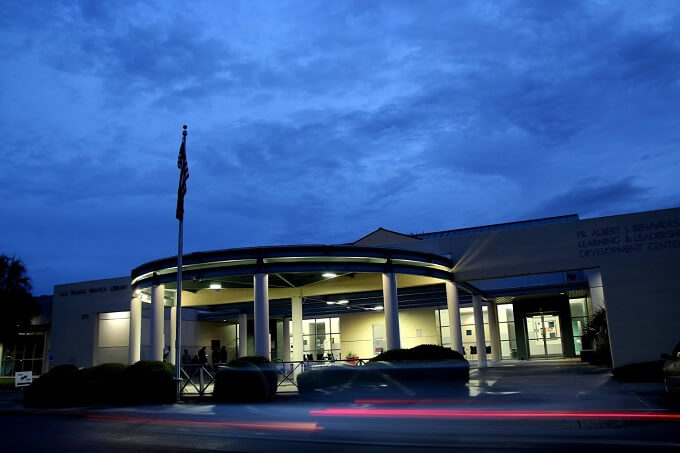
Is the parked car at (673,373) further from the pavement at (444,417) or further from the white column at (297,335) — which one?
the white column at (297,335)

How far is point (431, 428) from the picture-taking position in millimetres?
11719

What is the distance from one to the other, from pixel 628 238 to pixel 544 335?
67.2 feet

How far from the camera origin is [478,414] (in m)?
12.9

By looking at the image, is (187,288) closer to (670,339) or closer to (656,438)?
(670,339)

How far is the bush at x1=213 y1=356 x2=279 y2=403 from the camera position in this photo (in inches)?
734

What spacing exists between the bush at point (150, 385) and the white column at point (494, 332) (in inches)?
1059

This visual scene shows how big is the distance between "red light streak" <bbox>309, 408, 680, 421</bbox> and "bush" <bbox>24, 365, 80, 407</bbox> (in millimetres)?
10692

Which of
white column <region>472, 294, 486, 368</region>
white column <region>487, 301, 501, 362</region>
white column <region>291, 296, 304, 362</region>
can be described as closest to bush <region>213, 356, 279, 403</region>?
white column <region>291, 296, 304, 362</region>

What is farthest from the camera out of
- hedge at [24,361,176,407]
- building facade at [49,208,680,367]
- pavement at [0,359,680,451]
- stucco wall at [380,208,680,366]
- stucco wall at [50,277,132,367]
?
stucco wall at [50,277,132,367]

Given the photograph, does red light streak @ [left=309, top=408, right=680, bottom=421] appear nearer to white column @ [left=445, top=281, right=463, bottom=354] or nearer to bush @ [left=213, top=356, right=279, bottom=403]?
bush @ [left=213, top=356, right=279, bottom=403]

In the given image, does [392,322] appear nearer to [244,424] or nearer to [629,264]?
[629,264]

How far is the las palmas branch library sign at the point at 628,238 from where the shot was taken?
77.9ft

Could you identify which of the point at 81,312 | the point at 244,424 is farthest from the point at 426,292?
the point at 81,312

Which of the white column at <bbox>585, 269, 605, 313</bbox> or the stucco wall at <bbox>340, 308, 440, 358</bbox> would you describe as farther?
the stucco wall at <bbox>340, 308, 440, 358</bbox>
